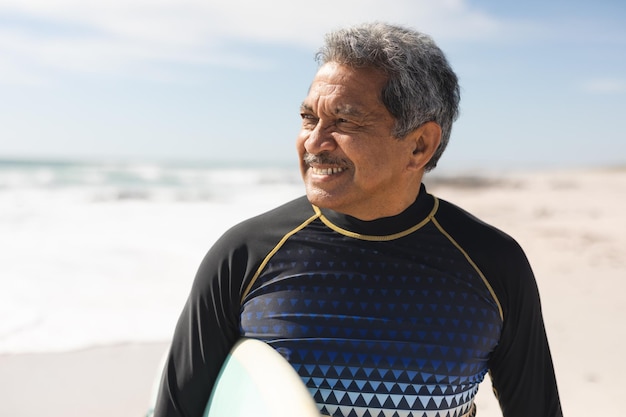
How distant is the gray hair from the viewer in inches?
58.6

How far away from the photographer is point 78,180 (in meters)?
22.7

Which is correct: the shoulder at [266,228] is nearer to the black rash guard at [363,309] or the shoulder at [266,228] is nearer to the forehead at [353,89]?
the black rash guard at [363,309]

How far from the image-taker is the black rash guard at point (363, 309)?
→ 4.89 feet

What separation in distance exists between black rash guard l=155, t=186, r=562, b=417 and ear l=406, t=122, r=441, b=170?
0.30 feet

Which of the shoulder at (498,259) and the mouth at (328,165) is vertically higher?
the mouth at (328,165)

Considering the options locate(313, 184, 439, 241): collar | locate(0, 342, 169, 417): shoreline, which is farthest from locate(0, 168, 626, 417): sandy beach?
locate(313, 184, 439, 241): collar

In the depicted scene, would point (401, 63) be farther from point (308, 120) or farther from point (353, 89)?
point (308, 120)

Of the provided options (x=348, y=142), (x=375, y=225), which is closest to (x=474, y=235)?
(x=375, y=225)

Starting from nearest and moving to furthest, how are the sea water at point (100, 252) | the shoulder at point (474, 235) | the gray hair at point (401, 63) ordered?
the gray hair at point (401, 63), the shoulder at point (474, 235), the sea water at point (100, 252)

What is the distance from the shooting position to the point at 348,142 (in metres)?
1.50

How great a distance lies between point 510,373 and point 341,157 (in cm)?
64

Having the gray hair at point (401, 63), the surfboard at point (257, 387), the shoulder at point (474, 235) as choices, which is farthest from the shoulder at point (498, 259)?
the surfboard at point (257, 387)

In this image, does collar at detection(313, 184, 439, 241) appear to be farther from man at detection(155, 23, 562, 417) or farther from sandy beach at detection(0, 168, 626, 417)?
sandy beach at detection(0, 168, 626, 417)

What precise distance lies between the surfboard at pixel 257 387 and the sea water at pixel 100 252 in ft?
12.0
